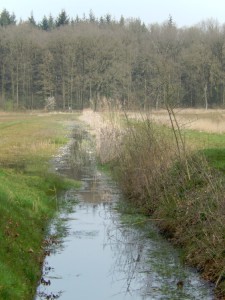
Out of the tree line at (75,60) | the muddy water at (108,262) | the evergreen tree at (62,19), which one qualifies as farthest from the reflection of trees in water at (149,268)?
the evergreen tree at (62,19)

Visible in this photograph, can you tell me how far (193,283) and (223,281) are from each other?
74 centimetres

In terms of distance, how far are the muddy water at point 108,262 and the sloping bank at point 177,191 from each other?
0.37 meters

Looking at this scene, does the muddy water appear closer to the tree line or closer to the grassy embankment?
the grassy embankment

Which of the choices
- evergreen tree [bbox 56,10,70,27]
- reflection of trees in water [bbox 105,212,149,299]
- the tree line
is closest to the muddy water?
Result: reflection of trees in water [bbox 105,212,149,299]

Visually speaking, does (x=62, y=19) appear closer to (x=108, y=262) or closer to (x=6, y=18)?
(x=6, y=18)

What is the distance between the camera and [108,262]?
1207 centimetres

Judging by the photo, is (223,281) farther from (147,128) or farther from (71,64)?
(71,64)

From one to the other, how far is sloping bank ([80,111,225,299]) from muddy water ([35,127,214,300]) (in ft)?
1.20

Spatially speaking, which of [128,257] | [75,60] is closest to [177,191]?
[128,257]

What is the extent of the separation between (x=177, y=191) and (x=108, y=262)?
3.57m

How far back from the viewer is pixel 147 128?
18047 mm

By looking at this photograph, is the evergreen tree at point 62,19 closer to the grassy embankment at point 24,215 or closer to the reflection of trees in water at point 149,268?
the grassy embankment at point 24,215

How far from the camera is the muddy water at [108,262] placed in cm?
1022

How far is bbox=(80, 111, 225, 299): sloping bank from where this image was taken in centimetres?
1112
